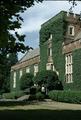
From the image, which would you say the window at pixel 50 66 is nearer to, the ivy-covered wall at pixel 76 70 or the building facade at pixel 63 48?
the building facade at pixel 63 48

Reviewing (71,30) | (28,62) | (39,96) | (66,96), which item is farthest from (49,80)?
(28,62)

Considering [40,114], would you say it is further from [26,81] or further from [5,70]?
[26,81]

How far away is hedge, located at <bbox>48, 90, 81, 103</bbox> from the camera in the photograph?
35781 millimetres

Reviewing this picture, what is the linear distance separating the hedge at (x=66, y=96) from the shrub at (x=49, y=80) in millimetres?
2235

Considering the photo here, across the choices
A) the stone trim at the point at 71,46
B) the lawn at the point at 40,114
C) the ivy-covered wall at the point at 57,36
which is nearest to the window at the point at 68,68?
the stone trim at the point at 71,46

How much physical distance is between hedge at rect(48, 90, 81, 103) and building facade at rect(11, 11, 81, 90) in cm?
249

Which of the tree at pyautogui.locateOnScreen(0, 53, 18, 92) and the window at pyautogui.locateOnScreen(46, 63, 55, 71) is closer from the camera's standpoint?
the tree at pyautogui.locateOnScreen(0, 53, 18, 92)

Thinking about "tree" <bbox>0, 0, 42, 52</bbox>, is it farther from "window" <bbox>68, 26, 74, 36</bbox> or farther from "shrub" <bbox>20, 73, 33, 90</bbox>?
"shrub" <bbox>20, 73, 33, 90</bbox>

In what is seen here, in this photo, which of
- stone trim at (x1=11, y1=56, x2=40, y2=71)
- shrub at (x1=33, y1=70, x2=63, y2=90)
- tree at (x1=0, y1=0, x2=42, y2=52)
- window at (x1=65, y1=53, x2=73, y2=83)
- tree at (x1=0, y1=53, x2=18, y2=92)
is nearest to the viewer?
tree at (x1=0, y1=0, x2=42, y2=52)

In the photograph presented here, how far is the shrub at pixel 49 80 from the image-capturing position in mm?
43469

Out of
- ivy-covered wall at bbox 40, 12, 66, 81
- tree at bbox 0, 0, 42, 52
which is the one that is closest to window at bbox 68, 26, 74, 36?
ivy-covered wall at bbox 40, 12, 66, 81

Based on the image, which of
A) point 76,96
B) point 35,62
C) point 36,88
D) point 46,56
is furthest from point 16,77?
point 76,96

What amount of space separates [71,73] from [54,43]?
6568 mm

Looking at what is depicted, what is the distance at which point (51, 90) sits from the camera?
43688mm
